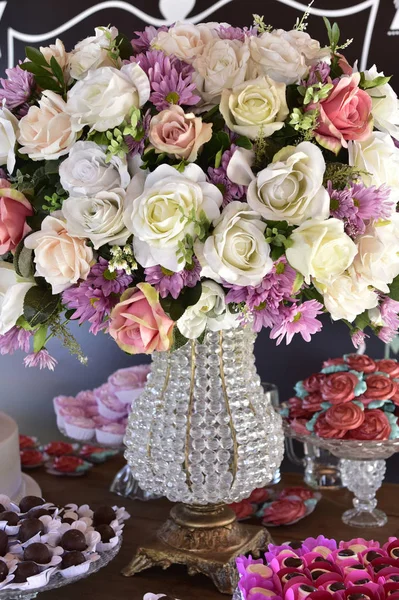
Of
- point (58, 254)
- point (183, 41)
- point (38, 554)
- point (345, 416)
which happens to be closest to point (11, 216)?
point (58, 254)

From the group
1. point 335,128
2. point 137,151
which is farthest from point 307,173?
point 137,151

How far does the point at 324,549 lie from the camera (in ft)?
3.08

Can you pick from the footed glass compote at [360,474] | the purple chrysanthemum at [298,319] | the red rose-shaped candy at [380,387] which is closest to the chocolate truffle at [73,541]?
the purple chrysanthemum at [298,319]

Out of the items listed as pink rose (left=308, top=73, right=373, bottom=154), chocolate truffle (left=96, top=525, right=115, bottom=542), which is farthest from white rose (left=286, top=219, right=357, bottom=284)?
chocolate truffle (left=96, top=525, right=115, bottom=542)

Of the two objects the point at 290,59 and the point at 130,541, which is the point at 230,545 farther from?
the point at 290,59

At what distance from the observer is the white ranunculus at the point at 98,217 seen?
0.92 m

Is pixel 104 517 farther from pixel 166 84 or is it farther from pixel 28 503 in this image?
pixel 166 84

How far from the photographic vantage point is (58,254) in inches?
37.1

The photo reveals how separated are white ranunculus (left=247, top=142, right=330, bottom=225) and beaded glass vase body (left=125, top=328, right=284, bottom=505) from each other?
28 cm

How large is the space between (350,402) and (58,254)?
62cm

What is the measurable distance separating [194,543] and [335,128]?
619 mm

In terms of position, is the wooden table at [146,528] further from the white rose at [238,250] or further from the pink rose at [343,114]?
the pink rose at [343,114]

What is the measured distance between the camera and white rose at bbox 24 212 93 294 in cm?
94

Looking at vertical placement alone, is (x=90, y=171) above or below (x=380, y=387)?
above
